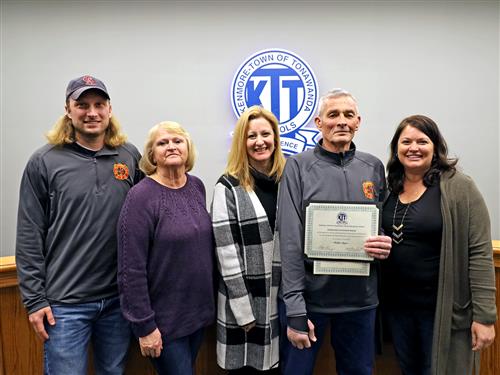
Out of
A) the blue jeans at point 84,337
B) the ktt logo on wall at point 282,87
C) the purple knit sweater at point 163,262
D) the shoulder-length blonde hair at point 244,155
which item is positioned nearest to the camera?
the purple knit sweater at point 163,262

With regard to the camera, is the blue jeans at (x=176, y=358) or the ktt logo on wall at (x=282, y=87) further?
the ktt logo on wall at (x=282, y=87)

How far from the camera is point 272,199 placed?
157 cm

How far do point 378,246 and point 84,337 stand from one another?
120cm

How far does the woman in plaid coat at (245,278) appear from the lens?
1.45 m

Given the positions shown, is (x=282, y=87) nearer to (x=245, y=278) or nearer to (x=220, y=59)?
(x=220, y=59)

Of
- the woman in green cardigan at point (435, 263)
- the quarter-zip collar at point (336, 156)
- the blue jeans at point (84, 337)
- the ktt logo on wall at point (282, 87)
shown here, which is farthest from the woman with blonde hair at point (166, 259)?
the ktt logo on wall at point (282, 87)

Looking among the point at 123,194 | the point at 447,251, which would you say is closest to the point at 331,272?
the point at 447,251

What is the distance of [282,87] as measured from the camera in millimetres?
3293

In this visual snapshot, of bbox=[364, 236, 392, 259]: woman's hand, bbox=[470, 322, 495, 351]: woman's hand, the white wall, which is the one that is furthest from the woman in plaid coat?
the white wall

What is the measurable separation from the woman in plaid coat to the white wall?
→ 2.04 metres


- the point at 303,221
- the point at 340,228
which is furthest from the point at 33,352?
the point at 340,228

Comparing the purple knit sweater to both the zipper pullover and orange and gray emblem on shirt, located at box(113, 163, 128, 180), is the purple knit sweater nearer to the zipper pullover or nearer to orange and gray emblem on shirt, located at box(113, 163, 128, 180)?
orange and gray emblem on shirt, located at box(113, 163, 128, 180)

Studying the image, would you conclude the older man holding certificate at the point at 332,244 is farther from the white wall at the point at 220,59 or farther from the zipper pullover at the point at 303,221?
the white wall at the point at 220,59

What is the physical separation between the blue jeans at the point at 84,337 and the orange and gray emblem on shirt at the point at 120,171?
1.61 feet
